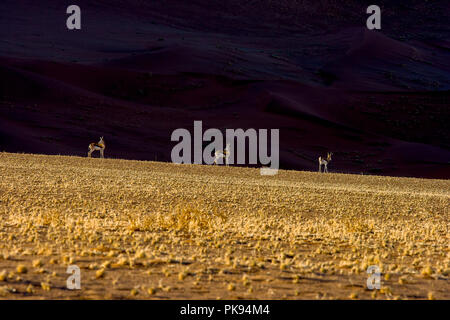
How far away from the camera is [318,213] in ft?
64.3

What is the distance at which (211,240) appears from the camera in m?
13.2

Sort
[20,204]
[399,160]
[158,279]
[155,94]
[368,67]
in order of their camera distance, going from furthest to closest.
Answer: [368,67]
[155,94]
[399,160]
[20,204]
[158,279]

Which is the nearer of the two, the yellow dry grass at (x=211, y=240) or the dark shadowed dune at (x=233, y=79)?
the yellow dry grass at (x=211, y=240)

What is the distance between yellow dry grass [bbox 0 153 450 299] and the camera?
30.2 feet

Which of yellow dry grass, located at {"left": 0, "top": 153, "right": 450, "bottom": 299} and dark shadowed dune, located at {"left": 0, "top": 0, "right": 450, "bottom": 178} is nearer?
yellow dry grass, located at {"left": 0, "top": 153, "right": 450, "bottom": 299}

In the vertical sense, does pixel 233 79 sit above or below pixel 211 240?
above

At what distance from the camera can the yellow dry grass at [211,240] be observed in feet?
30.2

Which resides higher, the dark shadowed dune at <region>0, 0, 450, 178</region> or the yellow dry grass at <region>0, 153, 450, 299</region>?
the dark shadowed dune at <region>0, 0, 450, 178</region>

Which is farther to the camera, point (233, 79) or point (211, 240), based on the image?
point (233, 79)

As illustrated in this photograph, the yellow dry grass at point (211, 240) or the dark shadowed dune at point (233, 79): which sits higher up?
the dark shadowed dune at point (233, 79)

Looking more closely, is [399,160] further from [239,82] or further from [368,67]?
[368,67]
